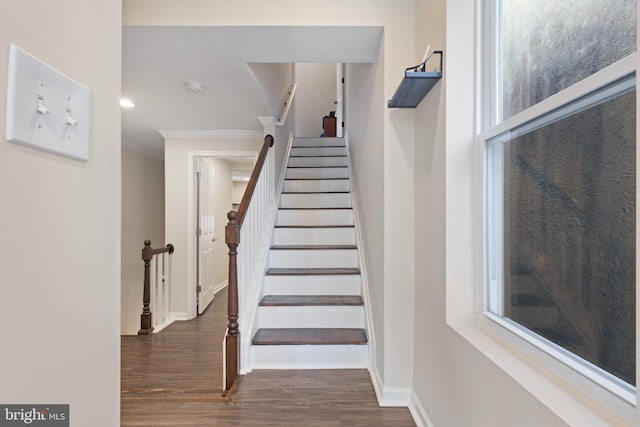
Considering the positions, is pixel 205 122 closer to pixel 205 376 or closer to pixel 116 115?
pixel 205 376

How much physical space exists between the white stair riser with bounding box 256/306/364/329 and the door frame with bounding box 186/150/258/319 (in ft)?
6.14

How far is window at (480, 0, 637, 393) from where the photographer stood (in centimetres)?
73

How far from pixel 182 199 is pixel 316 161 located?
1.78 metres

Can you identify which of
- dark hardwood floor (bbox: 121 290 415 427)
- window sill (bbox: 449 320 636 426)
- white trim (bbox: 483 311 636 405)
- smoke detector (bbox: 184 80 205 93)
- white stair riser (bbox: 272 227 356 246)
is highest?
smoke detector (bbox: 184 80 205 93)

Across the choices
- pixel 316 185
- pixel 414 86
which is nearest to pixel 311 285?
pixel 316 185

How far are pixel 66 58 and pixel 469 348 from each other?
138 cm

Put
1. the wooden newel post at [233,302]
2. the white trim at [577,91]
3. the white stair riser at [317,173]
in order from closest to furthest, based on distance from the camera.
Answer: the white trim at [577,91] → the wooden newel post at [233,302] → the white stair riser at [317,173]

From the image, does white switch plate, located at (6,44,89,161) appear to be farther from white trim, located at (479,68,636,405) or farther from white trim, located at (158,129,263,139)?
white trim, located at (158,129,263,139)

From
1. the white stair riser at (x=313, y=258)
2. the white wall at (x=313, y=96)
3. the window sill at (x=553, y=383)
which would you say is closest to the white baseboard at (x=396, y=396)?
the window sill at (x=553, y=383)

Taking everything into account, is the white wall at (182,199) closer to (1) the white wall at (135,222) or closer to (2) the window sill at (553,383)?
(1) the white wall at (135,222)

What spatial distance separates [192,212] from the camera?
4016 millimetres

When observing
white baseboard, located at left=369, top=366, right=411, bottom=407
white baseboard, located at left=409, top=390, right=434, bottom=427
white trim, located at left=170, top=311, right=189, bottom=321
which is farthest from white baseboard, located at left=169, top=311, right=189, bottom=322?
white baseboard, located at left=409, top=390, right=434, bottom=427

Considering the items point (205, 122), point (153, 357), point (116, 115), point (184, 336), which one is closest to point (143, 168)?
point (205, 122)

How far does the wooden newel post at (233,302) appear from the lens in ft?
7.00
